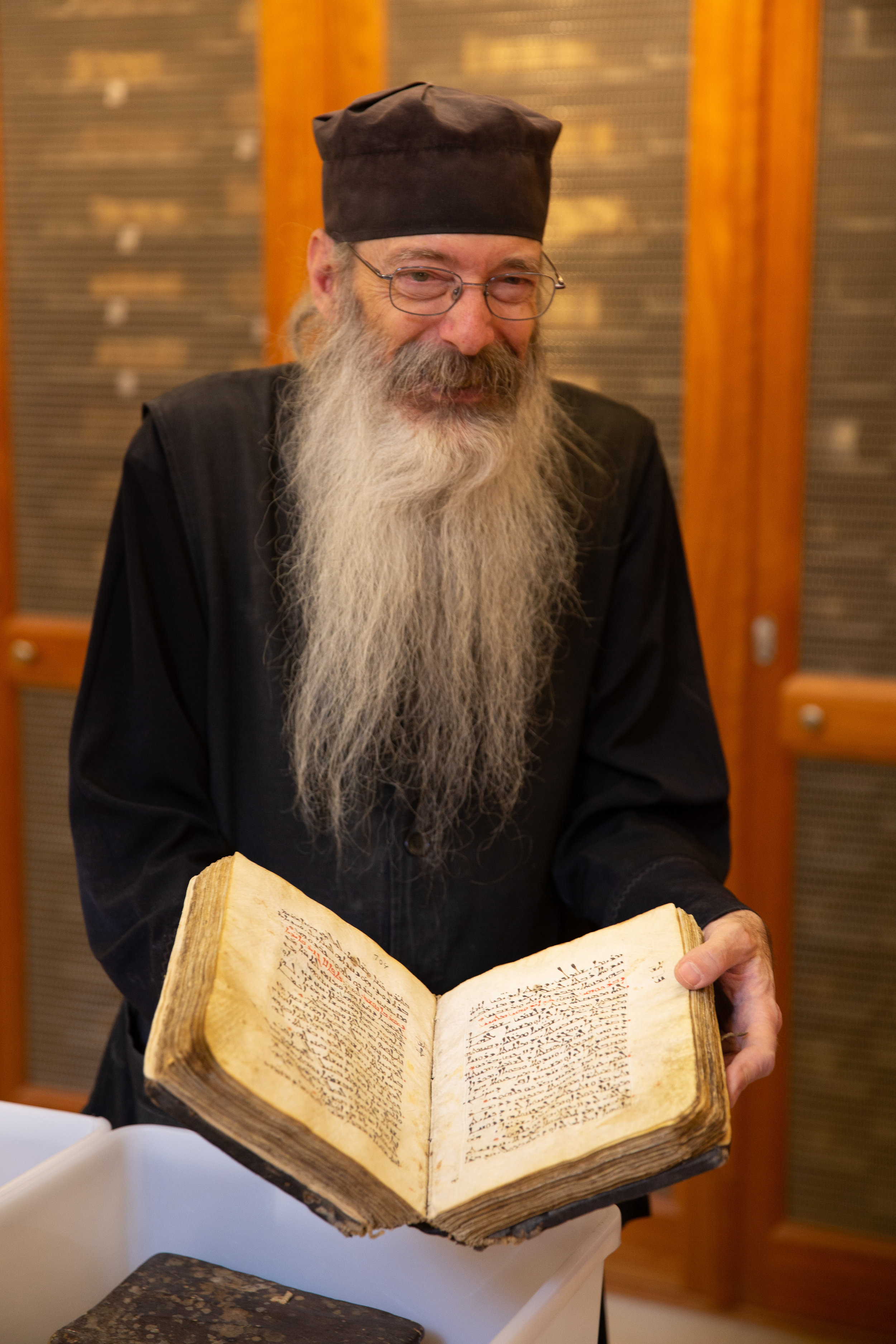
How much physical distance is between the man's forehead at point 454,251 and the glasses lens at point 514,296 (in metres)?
0.02

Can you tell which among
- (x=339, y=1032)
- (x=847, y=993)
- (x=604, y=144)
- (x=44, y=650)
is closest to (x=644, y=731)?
(x=339, y=1032)

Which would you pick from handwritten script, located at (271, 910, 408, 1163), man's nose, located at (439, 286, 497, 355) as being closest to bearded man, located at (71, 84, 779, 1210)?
man's nose, located at (439, 286, 497, 355)

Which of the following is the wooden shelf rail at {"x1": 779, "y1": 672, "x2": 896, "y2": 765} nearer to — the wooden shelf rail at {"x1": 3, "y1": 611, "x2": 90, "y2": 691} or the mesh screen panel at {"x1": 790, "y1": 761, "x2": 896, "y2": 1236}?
the mesh screen panel at {"x1": 790, "y1": 761, "x2": 896, "y2": 1236}

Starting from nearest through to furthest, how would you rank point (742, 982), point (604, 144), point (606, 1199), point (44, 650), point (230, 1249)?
point (606, 1199)
point (230, 1249)
point (742, 982)
point (604, 144)
point (44, 650)

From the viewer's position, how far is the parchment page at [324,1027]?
0.81 metres

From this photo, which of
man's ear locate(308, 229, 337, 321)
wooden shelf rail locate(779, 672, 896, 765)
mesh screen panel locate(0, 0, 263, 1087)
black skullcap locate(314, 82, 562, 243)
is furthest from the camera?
mesh screen panel locate(0, 0, 263, 1087)

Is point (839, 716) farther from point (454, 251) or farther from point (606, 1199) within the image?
point (606, 1199)

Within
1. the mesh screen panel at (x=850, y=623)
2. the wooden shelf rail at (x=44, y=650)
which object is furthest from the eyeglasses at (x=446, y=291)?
the wooden shelf rail at (x=44, y=650)

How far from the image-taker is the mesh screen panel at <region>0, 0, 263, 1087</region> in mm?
2666

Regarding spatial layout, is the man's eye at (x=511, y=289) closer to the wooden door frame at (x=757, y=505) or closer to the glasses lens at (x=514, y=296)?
the glasses lens at (x=514, y=296)

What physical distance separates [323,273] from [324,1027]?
1.01 metres

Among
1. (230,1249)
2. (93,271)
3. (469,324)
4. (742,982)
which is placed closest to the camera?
(230,1249)

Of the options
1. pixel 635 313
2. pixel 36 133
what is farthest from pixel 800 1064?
pixel 36 133

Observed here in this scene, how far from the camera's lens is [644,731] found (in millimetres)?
1615
